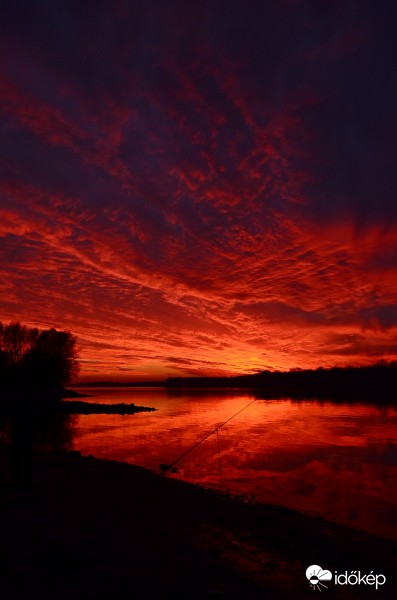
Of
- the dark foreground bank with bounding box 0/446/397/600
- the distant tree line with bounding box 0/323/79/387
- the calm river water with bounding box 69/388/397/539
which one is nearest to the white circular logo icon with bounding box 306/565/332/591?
the dark foreground bank with bounding box 0/446/397/600

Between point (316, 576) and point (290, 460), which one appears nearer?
point (316, 576)

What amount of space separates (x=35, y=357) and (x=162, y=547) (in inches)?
3832

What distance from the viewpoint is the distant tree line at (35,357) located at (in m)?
94.1

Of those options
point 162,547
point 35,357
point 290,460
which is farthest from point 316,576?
point 35,357

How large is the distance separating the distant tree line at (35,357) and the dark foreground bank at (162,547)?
87.0 m

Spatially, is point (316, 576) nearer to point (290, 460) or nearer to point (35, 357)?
point (290, 460)

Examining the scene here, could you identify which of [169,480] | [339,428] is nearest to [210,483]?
[169,480]

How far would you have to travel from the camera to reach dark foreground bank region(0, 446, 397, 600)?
7.30m

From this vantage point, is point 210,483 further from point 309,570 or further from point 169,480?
point 309,570

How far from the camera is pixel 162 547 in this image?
30.9 feet

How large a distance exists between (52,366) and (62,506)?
96422 mm

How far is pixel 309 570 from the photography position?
9000mm

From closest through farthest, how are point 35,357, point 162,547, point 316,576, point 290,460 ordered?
point 316,576 < point 162,547 < point 290,460 < point 35,357

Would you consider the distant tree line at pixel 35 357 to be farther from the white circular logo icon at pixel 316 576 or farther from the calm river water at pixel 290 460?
the white circular logo icon at pixel 316 576
